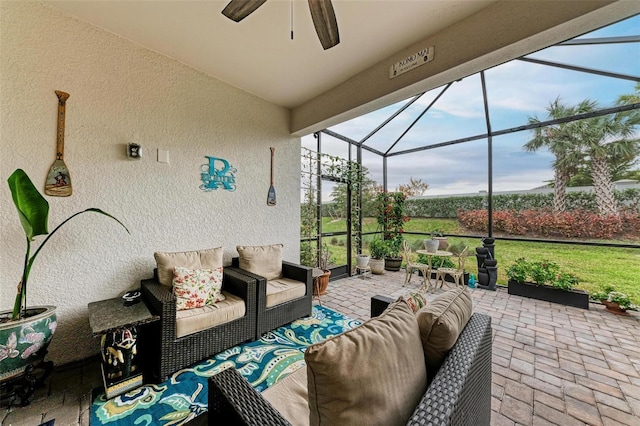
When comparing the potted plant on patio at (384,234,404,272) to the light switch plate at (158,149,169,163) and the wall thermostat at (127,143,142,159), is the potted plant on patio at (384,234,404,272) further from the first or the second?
the wall thermostat at (127,143,142,159)

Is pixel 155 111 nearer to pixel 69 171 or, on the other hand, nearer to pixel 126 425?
pixel 69 171

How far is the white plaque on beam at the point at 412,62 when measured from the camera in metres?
2.37

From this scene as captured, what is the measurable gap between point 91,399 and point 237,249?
178 centimetres

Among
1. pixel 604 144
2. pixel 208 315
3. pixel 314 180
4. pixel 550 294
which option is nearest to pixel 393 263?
pixel 550 294

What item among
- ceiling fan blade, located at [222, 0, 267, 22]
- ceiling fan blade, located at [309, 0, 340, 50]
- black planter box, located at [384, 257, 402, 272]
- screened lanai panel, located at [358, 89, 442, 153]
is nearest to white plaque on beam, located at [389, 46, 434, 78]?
ceiling fan blade, located at [309, 0, 340, 50]

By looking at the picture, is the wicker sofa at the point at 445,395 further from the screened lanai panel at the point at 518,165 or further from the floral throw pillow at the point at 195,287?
the screened lanai panel at the point at 518,165

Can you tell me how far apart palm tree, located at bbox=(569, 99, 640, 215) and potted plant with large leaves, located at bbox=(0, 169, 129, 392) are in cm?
673

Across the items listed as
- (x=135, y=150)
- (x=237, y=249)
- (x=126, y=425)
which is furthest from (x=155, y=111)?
(x=126, y=425)

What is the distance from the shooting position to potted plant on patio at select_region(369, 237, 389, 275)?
5.48m

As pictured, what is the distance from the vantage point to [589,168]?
12.6 feet

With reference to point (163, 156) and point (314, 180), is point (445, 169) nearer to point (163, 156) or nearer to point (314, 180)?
point (314, 180)

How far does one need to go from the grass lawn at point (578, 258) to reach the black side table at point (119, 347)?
11.0 feet

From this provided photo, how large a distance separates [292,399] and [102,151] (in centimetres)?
282

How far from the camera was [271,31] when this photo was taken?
2.32 meters
